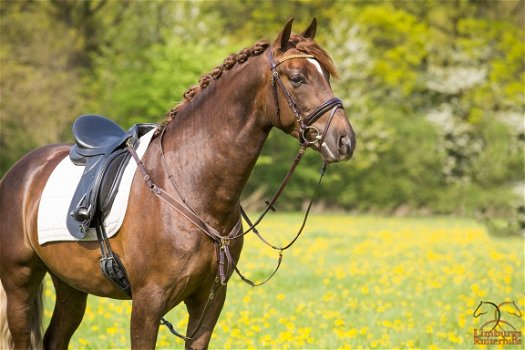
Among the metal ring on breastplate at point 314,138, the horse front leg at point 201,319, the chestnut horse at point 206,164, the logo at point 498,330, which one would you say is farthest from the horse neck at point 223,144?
the logo at point 498,330

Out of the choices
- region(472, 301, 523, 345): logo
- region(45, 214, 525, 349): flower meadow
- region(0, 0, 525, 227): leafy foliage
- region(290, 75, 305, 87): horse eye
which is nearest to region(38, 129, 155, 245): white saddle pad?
region(290, 75, 305, 87): horse eye

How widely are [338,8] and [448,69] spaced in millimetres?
6804

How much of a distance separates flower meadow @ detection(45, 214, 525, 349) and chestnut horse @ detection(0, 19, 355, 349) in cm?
254

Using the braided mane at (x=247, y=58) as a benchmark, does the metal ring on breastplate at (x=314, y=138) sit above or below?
below

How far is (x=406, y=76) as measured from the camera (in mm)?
33531

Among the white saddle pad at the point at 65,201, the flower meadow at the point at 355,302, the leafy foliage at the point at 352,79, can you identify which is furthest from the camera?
the leafy foliage at the point at 352,79

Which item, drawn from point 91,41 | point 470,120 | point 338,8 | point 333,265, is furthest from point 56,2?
point 333,265

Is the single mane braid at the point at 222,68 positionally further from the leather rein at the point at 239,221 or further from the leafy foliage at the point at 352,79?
the leafy foliage at the point at 352,79

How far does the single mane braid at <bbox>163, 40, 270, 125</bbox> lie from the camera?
4.23 m

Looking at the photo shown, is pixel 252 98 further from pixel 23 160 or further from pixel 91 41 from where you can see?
pixel 91 41

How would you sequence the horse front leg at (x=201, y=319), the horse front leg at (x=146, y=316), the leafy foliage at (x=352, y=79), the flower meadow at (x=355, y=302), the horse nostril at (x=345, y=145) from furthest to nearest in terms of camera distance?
the leafy foliage at (x=352, y=79) < the flower meadow at (x=355, y=302) < the horse front leg at (x=201, y=319) < the horse front leg at (x=146, y=316) < the horse nostril at (x=345, y=145)

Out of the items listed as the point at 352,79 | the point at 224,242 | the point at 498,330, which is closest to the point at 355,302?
the point at 498,330

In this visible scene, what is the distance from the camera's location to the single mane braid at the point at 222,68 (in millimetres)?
4230

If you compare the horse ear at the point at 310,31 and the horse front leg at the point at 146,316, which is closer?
the horse front leg at the point at 146,316
